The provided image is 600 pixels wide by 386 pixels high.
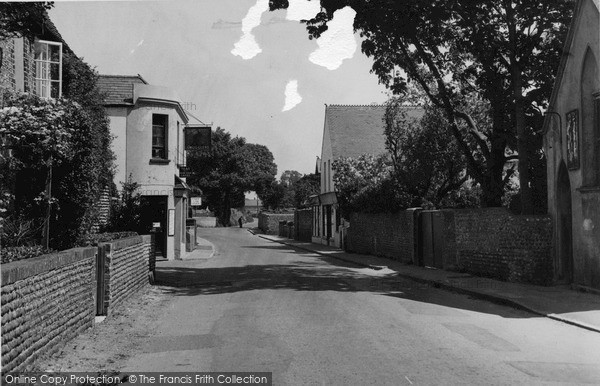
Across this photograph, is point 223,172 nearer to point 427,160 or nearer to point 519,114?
point 427,160

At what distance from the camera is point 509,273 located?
15391 mm

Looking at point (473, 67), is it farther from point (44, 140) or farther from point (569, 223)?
point (44, 140)

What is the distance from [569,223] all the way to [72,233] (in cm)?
1119

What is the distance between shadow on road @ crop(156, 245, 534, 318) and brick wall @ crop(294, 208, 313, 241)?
26952mm

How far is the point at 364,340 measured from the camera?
7.93m

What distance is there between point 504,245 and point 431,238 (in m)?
5.15

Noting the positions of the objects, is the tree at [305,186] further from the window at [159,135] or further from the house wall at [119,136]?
the house wall at [119,136]

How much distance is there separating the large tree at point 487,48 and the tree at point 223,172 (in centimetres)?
5688

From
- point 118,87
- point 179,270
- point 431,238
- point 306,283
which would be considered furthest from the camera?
point 118,87

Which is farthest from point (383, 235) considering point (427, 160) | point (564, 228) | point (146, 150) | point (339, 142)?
point (339, 142)

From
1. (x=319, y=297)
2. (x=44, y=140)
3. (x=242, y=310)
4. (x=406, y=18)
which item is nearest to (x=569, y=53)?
(x=406, y=18)

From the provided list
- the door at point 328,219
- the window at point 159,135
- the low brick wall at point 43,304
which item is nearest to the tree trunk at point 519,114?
the low brick wall at point 43,304

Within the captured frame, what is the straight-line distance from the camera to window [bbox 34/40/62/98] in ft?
43.0

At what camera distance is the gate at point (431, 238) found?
20.0 meters
